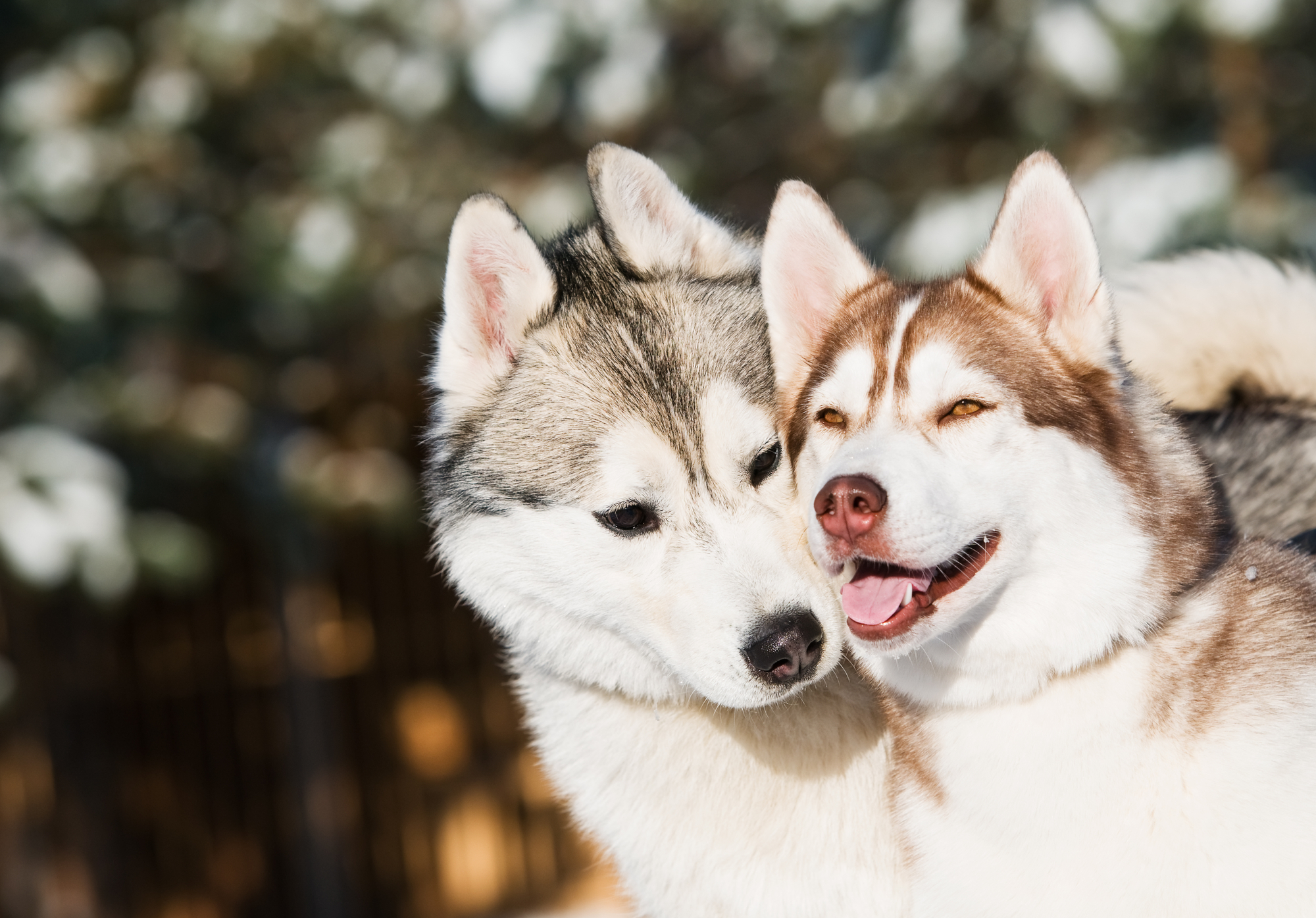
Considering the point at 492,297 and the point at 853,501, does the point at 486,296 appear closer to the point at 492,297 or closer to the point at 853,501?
the point at 492,297

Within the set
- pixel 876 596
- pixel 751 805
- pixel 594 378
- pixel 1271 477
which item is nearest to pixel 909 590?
pixel 876 596

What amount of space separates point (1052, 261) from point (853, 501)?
69cm

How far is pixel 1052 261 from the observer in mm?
2498

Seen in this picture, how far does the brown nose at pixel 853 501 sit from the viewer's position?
7.11 feet

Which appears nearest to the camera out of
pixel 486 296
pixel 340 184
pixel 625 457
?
pixel 625 457

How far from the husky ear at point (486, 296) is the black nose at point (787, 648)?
998 mm

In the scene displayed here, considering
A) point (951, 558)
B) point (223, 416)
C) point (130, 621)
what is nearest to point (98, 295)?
point (223, 416)

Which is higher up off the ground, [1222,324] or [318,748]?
[1222,324]

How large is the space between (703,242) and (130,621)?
7515 mm

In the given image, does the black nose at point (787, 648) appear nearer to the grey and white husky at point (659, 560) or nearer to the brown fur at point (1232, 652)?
the grey and white husky at point (659, 560)

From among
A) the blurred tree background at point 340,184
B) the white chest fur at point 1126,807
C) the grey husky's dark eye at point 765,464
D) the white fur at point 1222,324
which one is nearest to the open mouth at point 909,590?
the white chest fur at point 1126,807

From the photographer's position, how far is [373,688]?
9.52m

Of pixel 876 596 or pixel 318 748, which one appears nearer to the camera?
pixel 876 596

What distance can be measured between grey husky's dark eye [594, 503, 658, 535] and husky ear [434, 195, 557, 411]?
53 centimetres
